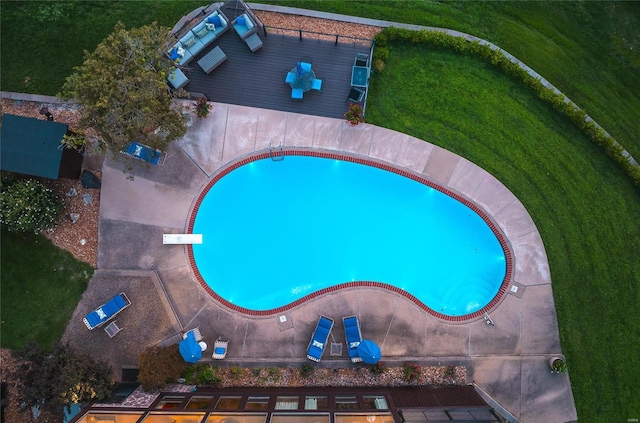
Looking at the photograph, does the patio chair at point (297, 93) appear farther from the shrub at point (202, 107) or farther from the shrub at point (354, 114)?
the shrub at point (202, 107)

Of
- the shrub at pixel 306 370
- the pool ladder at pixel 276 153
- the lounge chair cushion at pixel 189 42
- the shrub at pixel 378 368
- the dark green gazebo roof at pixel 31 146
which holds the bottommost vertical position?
the shrub at pixel 306 370

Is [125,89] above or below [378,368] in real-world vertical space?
above

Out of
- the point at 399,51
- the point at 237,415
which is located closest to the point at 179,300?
the point at 237,415

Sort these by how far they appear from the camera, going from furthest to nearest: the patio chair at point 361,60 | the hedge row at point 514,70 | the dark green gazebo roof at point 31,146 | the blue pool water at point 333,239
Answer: the patio chair at point 361,60
the hedge row at point 514,70
the blue pool water at point 333,239
the dark green gazebo roof at point 31,146

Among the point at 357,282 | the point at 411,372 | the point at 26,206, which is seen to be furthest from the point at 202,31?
the point at 411,372

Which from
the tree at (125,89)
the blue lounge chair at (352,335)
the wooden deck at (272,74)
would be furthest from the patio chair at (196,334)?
the wooden deck at (272,74)

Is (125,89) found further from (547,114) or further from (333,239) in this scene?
(547,114)

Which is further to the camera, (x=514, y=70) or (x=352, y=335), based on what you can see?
(x=514, y=70)

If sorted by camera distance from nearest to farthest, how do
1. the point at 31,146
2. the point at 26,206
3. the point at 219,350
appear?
1. the point at 26,206
2. the point at 31,146
3. the point at 219,350
